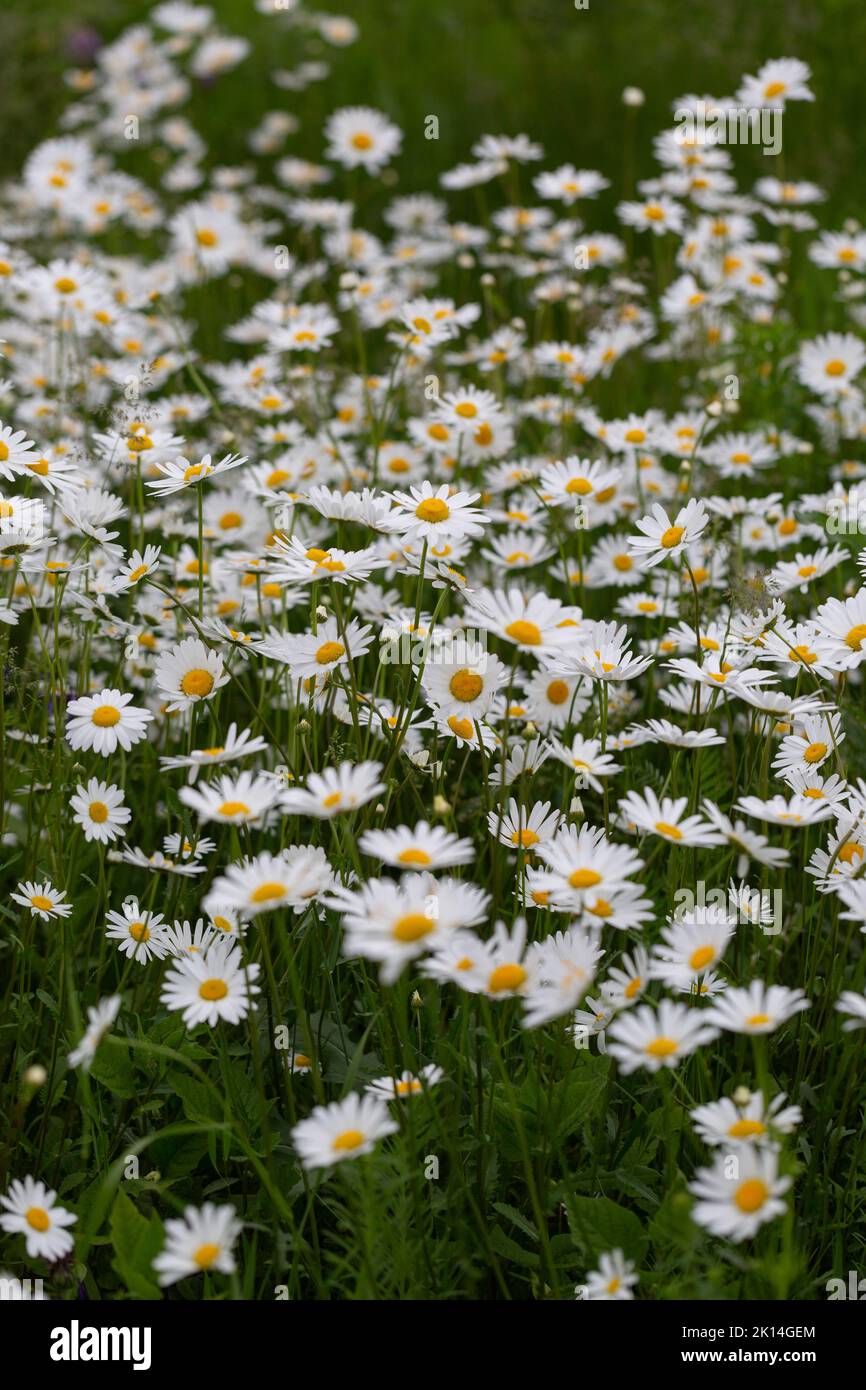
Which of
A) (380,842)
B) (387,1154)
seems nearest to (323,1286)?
(387,1154)

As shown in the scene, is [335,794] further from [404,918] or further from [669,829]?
[669,829]

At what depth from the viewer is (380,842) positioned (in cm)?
170

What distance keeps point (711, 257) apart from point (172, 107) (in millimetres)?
3499

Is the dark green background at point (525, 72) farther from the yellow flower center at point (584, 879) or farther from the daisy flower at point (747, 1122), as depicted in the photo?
the daisy flower at point (747, 1122)

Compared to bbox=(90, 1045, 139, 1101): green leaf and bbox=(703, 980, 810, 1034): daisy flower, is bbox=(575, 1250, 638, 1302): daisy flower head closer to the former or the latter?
bbox=(703, 980, 810, 1034): daisy flower

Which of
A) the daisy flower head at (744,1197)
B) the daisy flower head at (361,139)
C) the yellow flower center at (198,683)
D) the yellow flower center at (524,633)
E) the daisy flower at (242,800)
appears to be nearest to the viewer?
the daisy flower head at (744,1197)

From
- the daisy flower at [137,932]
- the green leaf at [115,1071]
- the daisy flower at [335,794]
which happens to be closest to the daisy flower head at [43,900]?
the daisy flower at [137,932]

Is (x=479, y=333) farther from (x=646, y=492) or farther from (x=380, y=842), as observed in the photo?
(x=380, y=842)

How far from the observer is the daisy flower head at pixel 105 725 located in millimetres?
2318

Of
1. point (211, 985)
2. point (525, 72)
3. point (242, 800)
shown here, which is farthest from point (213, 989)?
A: point (525, 72)

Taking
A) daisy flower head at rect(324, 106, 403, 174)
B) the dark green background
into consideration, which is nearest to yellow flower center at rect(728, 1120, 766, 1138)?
daisy flower head at rect(324, 106, 403, 174)

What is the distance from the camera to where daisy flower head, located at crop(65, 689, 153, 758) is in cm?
232

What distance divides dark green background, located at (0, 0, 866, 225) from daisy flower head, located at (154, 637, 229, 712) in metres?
4.32

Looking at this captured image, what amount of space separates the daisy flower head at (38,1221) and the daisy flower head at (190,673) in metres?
0.77
